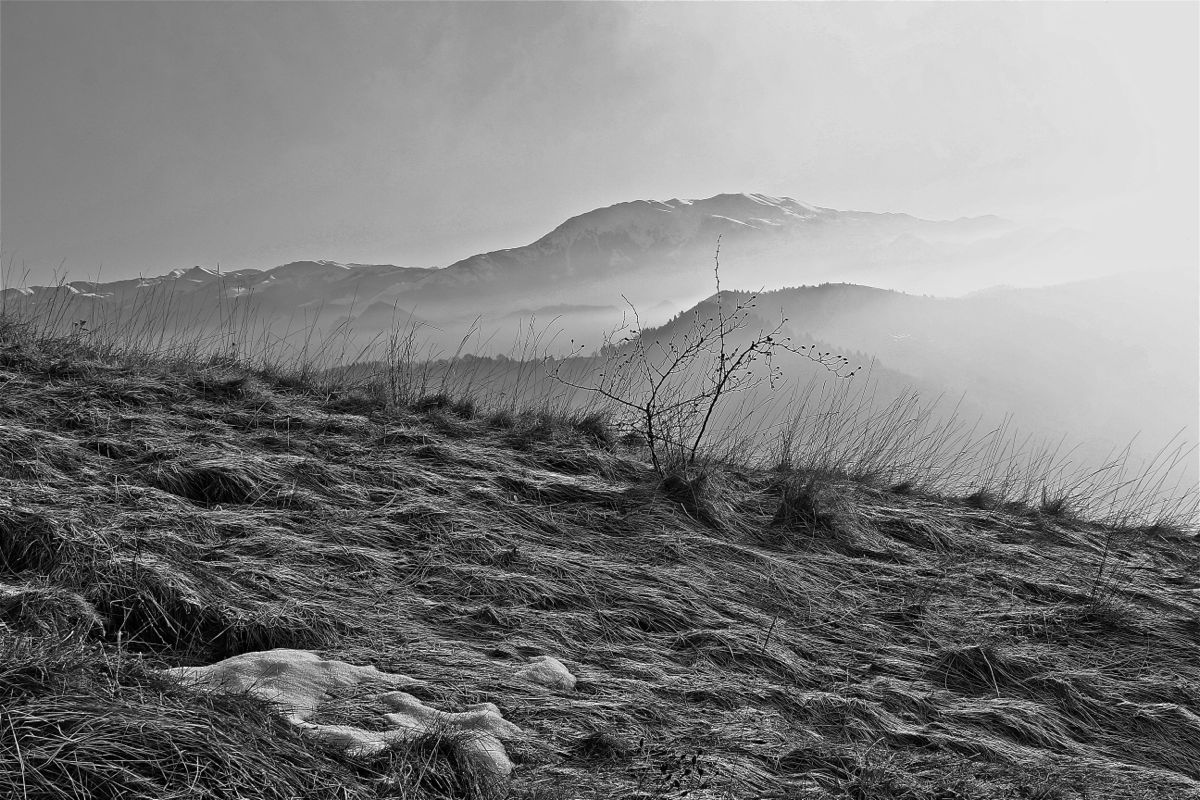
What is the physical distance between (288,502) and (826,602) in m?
2.75

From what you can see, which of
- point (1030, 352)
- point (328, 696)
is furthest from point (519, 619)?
point (1030, 352)

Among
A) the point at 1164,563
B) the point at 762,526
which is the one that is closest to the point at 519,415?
the point at 762,526

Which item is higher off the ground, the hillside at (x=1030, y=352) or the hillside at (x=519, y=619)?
the hillside at (x=1030, y=352)

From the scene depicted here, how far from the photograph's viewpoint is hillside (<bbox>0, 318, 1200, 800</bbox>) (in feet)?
5.40

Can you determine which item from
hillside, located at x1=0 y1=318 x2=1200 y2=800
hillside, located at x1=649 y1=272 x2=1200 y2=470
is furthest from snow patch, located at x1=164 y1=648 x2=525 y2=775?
hillside, located at x1=649 y1=272 x2=1200 y2=470

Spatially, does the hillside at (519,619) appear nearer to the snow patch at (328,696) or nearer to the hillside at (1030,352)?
the snow patch at (328,696)

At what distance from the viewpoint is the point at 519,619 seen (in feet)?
9.43

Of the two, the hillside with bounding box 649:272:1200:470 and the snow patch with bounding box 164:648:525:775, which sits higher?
the hillside with bounding box 649:272:1200:470

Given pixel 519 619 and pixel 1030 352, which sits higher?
pixel 1030 352

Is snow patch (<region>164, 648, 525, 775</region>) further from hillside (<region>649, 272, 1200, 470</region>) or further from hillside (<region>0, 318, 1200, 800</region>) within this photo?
hillside (<region>649, 272, 1200, 470</region>)

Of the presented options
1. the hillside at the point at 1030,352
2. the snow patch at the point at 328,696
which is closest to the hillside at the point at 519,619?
the snow patch at the point at 328,696

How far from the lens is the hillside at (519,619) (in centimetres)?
164

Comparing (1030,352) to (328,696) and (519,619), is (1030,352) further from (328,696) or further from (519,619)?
(328,696)

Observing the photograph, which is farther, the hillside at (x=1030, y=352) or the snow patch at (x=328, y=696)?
the hillside at (x=1030, y=352)
